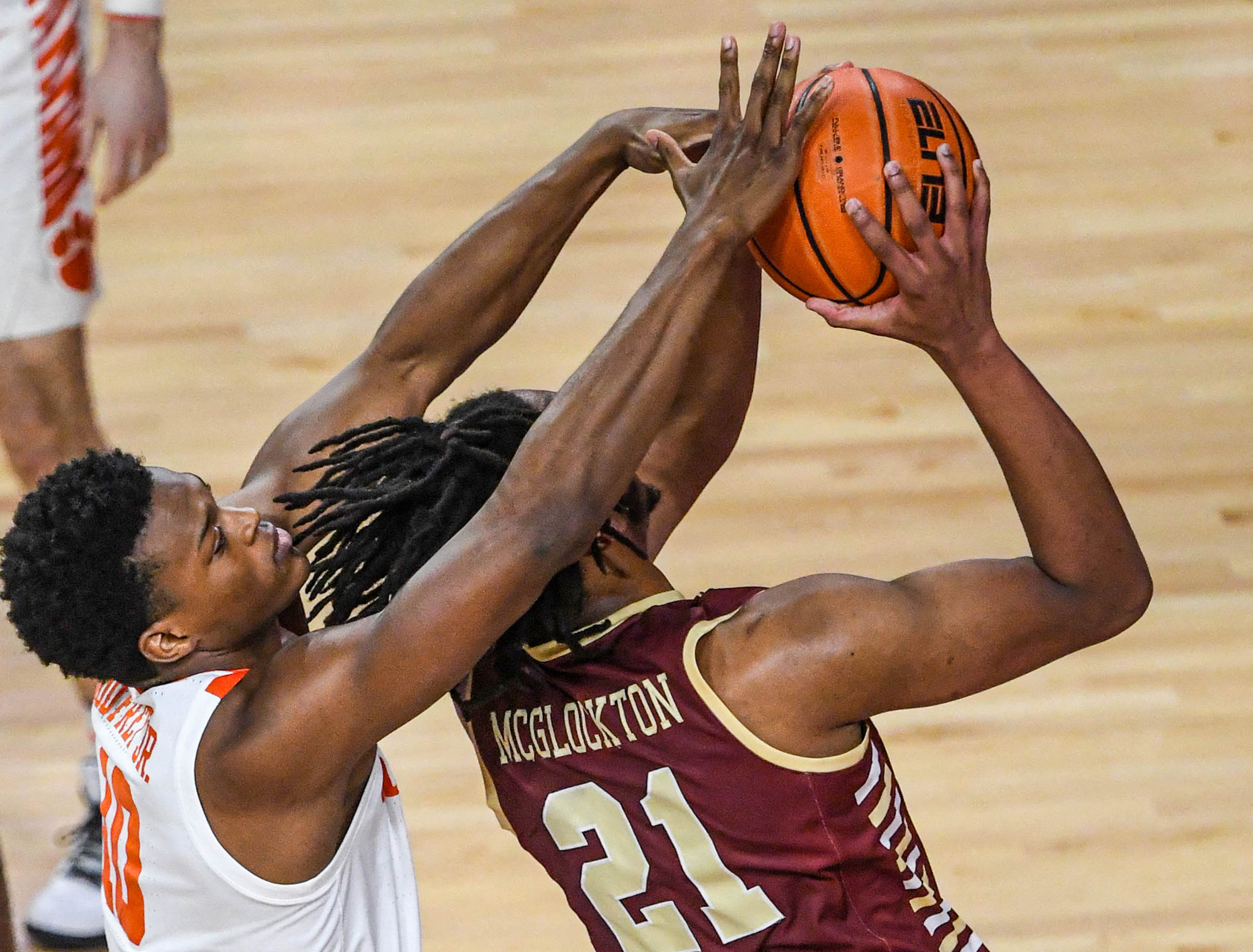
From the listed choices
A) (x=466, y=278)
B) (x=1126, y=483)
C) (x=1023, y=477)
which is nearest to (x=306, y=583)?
(x=466, y=278)

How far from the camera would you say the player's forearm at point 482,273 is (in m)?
2.28

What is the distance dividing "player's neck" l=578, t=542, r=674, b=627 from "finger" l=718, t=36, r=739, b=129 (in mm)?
460

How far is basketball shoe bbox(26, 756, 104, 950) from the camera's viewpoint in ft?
9.52

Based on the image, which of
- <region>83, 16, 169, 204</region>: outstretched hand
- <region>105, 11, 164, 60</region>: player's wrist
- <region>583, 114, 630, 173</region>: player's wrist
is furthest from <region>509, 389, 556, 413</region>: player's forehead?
<region>105, 11, 164, 60</region>: player's wrist

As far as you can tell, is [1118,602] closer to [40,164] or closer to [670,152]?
[670,152]

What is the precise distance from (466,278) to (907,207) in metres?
0.78

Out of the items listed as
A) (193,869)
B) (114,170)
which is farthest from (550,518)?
(114,170)

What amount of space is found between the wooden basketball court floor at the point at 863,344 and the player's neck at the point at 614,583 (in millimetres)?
1265

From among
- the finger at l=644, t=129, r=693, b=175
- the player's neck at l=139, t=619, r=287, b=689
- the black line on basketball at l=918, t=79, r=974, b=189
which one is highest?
the black line on basketball at l=918, t=79, r=974, b=189

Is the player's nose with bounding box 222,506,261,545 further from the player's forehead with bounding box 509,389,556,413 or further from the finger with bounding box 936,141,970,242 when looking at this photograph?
the finger with bounding box 936,141,970,242

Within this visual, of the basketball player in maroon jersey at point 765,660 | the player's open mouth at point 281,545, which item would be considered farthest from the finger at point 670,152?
the player's open mouth at point 281,545

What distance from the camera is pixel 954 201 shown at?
1.69m

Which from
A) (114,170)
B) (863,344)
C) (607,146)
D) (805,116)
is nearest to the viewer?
(805,116)

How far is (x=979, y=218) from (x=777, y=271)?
0.26 m
